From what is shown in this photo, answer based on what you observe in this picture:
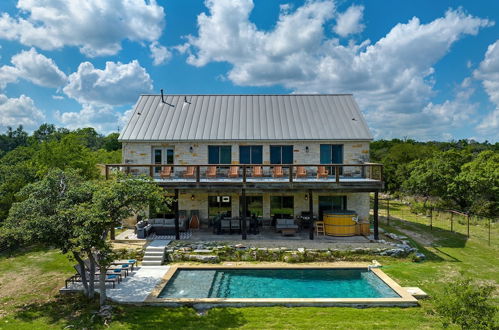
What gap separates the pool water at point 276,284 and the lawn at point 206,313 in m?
1.00

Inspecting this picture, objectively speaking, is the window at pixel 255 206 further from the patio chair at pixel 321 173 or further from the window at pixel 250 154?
the patio chair at pixel 321 173

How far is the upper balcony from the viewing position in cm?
1529

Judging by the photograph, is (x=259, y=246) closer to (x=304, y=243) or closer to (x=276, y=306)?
(x=304, y=243)

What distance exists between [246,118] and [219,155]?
9.91 feet

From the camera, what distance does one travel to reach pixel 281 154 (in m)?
18.4

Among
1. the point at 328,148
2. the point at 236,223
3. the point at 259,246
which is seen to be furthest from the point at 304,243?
the point at 328,148

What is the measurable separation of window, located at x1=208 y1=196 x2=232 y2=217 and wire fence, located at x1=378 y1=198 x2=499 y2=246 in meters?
11.1

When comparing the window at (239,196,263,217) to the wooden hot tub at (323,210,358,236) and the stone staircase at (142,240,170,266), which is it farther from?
the stone staircase at (142,240,170,266)

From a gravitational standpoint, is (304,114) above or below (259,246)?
above

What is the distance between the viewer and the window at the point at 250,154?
1842 centimetres

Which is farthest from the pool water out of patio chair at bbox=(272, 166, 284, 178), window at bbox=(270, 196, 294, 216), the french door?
the french door

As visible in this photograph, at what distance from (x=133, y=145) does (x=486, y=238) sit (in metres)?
20.6

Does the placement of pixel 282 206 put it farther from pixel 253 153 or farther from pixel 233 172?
pixel 233 172

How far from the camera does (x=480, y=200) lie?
989 inches
